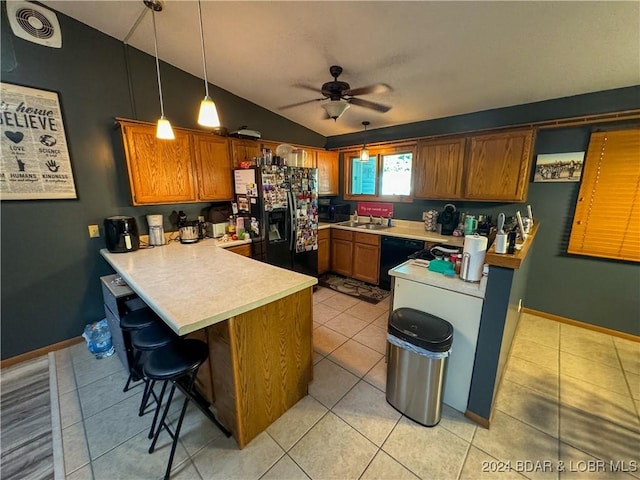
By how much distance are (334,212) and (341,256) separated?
0.82 meters

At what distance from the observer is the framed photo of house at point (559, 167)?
2631 millimetres

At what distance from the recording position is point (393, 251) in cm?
356

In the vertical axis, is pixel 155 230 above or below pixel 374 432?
above

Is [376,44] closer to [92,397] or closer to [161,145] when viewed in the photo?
[161,145]

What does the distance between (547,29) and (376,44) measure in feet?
3.79

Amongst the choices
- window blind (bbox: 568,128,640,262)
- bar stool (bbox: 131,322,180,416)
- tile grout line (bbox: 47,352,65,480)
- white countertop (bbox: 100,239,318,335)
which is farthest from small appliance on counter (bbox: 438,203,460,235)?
tile grout line (bbox: 47,352,65,480)

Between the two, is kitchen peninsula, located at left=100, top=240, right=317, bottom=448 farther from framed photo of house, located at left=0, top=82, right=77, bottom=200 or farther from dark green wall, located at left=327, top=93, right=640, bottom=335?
dark green wall, located at left=327, top=93, right=640, bottom=335

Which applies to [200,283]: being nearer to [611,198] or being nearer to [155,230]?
[155,230]

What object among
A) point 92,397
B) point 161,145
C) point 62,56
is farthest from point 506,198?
point 62,56

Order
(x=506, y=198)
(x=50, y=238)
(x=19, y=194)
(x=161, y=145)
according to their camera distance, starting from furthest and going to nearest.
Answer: (x=506, y=198), (x=161, y=145), (x=50, y=238), (x=19, y=194)

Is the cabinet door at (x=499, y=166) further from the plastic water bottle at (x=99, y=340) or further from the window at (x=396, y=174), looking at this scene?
the plastic water bottle at (x=99, y=340)

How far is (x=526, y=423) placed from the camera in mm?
1695

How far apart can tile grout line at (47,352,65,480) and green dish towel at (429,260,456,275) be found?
2605 millimetres

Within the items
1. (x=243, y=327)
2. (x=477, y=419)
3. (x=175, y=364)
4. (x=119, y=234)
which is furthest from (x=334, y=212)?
(x=175, y=364)
